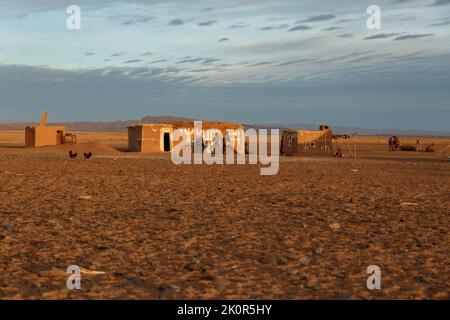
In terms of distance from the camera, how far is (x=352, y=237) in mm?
8891

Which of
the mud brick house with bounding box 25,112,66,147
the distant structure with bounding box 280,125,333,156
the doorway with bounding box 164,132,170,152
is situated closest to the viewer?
the distant structure with bounding box 280,125,333,156

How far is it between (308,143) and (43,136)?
20.2m

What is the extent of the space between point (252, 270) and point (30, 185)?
36.6 feet

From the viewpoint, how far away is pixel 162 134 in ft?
141

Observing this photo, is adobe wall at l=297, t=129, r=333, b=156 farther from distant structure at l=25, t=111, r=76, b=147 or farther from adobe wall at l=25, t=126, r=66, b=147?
adobe wall at l=25, t=126, r=66, b=147

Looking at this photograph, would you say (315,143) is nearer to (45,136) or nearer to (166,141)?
(166,141)

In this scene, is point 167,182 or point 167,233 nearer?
point 167,233

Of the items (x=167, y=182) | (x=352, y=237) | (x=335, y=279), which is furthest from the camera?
(x=167, y=182)

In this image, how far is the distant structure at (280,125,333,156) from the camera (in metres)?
42.6

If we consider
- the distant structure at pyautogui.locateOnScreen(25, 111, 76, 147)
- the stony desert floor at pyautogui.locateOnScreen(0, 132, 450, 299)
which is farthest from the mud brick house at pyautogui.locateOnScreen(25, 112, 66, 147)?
the stony desert floor at pyautogui.locateOnScreen(0, 132, 450, 299)

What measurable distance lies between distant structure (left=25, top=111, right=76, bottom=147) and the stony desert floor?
101 feet

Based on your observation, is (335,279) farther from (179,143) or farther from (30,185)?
(179,143)
